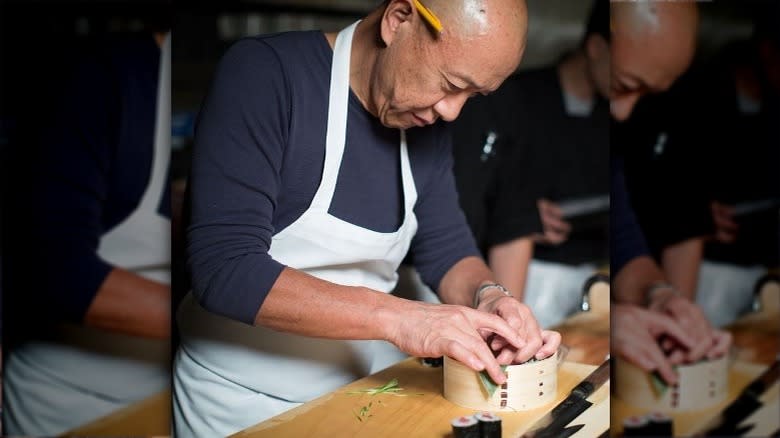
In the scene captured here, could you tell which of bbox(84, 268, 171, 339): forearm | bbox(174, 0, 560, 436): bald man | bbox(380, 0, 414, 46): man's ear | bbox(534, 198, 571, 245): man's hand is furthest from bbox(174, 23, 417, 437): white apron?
bbox(534, 198, 571, 245): man's hand

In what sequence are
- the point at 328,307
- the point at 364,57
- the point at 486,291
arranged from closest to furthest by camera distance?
1. the point at 328,307
2. the point at 364,57
3. the point at 486,291

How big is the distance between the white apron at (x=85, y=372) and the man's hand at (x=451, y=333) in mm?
743

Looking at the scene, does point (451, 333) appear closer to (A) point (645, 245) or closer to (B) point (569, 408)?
(B) point (569, 408)

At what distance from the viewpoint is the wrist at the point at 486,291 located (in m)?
1.83

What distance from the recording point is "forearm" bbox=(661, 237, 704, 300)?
2.12 meters

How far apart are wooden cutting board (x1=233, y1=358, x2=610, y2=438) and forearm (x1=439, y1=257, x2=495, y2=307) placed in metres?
0.18

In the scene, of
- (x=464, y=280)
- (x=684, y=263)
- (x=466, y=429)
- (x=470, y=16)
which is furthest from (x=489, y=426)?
(x=684, y=263)

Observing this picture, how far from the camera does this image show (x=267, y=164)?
1.64m

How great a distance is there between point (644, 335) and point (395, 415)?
0.69m

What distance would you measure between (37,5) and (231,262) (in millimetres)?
1010

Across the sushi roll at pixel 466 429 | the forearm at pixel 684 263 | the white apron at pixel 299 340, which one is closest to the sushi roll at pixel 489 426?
the sushi roll at pixel 466 429

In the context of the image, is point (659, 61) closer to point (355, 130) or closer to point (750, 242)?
point (750, 242)

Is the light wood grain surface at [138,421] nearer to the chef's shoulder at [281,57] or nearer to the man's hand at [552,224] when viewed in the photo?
the chef's shoulder at [281,57]

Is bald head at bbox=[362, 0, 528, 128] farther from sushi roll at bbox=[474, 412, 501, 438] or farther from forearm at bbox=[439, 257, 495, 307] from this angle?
sushi roll at bbox=[474, 412, 501, 438]
